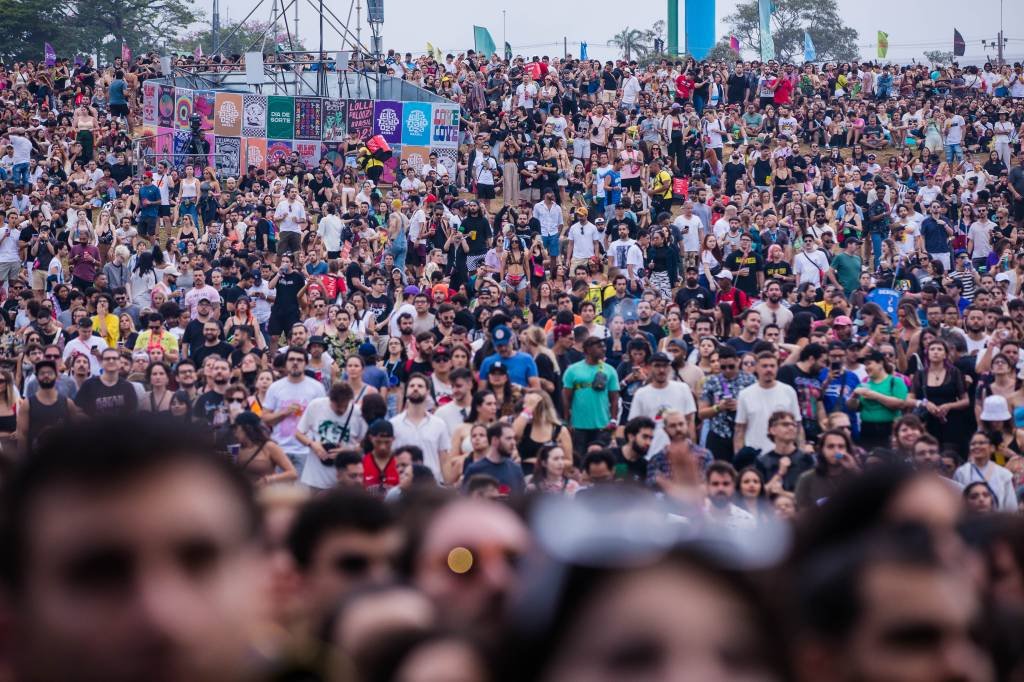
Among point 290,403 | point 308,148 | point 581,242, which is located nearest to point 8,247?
point 581,242

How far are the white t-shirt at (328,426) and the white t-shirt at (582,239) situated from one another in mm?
10630

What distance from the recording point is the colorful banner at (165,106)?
3203 centimetres

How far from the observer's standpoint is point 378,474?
10578mm

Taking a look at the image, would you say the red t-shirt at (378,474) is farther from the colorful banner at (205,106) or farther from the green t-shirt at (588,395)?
the colorful banner at (205,106)

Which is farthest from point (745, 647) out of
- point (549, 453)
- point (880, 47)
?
point (880, 47)

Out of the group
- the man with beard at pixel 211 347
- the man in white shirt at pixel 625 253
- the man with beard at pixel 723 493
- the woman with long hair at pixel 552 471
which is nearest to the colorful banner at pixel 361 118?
the man in white shirt at pixel 625 253

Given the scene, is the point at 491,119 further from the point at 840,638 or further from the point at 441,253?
the point at 840,638

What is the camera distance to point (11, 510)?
1395 mm

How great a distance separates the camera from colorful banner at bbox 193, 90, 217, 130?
31.0 m

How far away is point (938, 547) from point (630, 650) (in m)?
0.94

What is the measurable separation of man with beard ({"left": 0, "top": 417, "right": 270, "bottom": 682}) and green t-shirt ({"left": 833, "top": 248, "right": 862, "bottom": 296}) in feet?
61.8

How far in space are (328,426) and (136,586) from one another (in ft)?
34.4

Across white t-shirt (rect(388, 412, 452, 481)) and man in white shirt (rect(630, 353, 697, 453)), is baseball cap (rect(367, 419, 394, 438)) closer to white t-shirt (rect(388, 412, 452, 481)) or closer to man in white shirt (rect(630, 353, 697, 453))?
white t-shirt (rect(388, 412, 452, 481))

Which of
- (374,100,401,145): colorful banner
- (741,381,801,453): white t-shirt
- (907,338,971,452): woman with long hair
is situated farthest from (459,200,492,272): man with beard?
(741,381,801,453): white t-shirt
